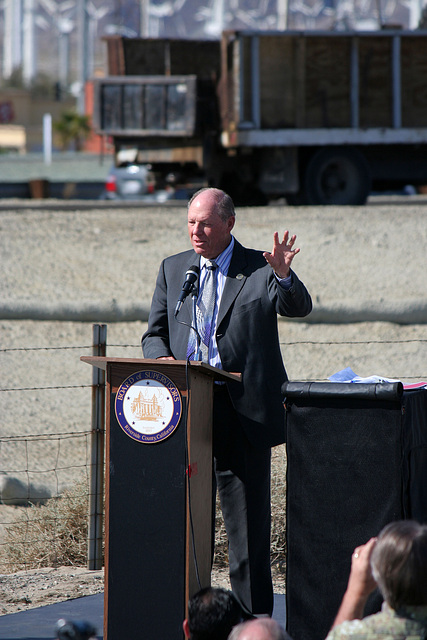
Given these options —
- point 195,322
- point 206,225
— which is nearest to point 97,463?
point 195,322

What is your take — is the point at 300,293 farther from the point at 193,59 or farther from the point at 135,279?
the point at 193,59

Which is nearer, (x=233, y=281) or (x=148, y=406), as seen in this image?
(x=148, y=406)

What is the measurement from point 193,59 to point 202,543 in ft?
43.4

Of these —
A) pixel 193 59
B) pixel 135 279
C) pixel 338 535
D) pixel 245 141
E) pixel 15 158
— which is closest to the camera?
pixel 338 535

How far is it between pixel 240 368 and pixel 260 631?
4.91ft

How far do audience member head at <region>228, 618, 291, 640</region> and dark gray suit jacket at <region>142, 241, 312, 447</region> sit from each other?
132 centimetres

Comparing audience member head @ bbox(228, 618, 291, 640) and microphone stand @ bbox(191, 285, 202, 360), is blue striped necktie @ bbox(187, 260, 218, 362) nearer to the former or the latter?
microphone stand @ bbox(191, 285, 202, 360)

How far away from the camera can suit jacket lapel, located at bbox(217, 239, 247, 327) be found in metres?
3.97

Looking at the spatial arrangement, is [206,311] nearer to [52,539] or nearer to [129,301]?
[52,539]

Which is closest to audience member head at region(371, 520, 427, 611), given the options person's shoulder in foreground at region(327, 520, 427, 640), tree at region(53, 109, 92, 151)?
person's shoulder in foreground at region(327, 520, 427, 640)

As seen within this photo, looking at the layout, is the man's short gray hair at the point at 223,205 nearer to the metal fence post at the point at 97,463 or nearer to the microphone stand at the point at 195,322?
the microphone stand at the point at 195,322

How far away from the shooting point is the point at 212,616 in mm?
2969

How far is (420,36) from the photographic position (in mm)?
13898

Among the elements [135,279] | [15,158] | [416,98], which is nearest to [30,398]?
[135,279]
